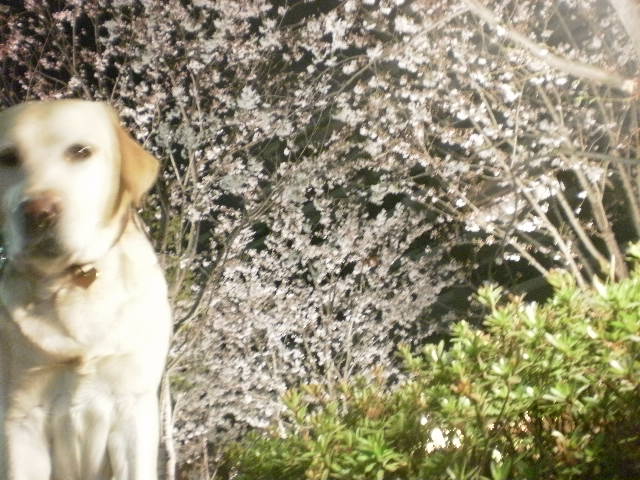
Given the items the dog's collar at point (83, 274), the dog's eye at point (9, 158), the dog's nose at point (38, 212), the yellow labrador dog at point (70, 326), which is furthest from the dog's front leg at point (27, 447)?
the dog's eye at point (9, 158)

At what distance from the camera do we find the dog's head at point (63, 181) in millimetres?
1210

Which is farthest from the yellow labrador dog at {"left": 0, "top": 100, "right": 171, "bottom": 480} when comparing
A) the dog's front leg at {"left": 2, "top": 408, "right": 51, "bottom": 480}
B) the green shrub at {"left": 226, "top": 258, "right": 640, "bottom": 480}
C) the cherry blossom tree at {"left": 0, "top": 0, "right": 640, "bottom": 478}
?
the cherry blossom tree at {"left": 0, "top": 0, "right": 640, "bottom": 478}

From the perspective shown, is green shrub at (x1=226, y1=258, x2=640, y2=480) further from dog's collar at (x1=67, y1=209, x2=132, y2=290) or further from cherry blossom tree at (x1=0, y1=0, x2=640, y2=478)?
cherry blossom tree at (x1=0, y1=0, x2=640, y2=478)

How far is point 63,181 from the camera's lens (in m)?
1.26

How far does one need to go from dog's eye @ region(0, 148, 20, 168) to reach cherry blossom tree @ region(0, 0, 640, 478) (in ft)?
12.3

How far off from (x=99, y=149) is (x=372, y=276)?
33.9ft

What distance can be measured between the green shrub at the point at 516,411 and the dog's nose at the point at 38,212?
5.54 ft

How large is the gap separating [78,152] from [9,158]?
0.44 ft

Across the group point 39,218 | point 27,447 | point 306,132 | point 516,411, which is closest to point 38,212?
point 39,218

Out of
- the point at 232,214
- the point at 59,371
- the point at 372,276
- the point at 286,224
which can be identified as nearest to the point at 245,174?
the point at 232,214

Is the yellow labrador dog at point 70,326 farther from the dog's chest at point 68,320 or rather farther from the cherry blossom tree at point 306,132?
the cherry blossom tree at point 306,132

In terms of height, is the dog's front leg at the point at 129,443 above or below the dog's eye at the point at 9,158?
below

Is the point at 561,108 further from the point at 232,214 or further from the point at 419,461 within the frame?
the point at 419,461

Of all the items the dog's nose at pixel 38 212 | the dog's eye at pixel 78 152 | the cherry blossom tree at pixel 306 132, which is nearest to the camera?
the dog's nose at pixel 38 212
